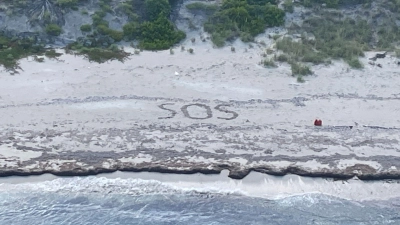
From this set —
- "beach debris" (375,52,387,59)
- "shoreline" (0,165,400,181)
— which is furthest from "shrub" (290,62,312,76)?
"shoreline" (0,165,400,181)

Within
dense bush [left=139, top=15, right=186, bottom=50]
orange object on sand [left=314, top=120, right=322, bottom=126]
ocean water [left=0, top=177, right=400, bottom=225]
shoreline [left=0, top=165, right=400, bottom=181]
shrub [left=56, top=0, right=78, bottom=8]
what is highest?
shrub [left=56, top=0, right=78, bottom=8]

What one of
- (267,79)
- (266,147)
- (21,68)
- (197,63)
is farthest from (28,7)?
(266,147)

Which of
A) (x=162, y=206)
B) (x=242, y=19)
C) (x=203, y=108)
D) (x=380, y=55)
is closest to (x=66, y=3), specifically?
(x=242, y=19)

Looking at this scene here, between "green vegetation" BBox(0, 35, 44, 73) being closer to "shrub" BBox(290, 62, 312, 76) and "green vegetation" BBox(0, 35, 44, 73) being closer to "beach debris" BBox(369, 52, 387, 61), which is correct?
"shrub" BBox(290, 62, 312, 76)

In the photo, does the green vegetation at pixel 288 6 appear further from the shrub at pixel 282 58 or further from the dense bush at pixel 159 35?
the dense bush at pixel 159 35

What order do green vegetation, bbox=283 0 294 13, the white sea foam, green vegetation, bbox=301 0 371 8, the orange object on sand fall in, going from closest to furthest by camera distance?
the white sea foam → the orange object on sand → green vegetation, bbox=283 0 294 13 → green vegetation, bbox=301 0 371 8

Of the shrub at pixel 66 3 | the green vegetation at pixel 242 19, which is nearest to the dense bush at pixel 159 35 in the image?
the green vegetation at pixel 242 19
